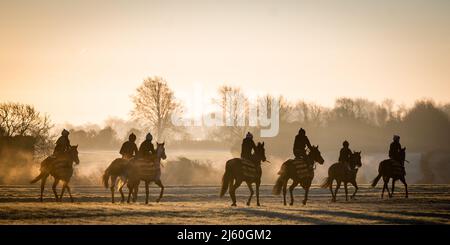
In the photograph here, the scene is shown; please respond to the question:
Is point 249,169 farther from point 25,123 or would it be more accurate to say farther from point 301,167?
point 25,123

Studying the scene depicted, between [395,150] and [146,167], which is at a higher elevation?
[395,150]

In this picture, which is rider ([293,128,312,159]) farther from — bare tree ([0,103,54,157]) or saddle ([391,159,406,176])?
bare tree ([0,103,54,157])

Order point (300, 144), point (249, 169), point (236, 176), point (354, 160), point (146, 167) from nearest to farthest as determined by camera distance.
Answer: point (236, 176)
point (249, 169)
point (300, 144)
point (146, 167)
point (354, 160)

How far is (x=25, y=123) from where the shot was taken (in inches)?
2557

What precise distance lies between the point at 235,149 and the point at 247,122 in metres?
4.61

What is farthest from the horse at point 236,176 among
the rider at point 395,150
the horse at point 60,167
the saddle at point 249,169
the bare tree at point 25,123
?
the bare tree at point 25,123

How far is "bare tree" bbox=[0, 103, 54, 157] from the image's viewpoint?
63938mm

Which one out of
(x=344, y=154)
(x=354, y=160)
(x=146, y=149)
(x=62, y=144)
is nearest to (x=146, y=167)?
(x=146, y=149)

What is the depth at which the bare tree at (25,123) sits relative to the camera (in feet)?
210
